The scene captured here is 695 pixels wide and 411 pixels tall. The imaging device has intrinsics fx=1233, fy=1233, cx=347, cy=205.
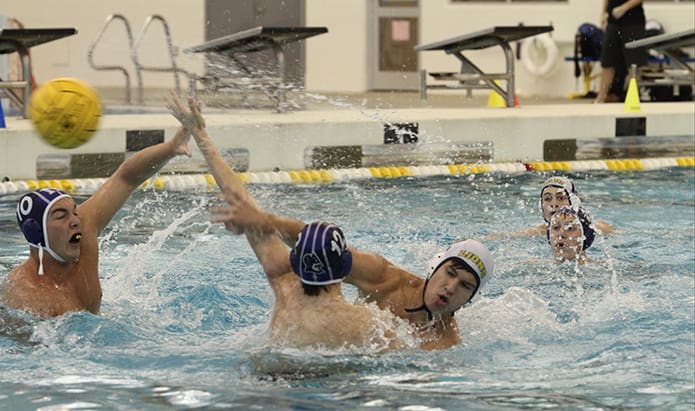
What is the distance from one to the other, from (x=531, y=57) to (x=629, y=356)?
11713 millimetres

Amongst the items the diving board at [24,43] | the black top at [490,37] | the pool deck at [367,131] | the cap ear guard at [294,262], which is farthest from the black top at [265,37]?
the cap ear guard at [294,262]

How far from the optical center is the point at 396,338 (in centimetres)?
385

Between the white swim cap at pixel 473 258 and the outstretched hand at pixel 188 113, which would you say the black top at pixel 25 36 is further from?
the white swim cap at pixel 473 258

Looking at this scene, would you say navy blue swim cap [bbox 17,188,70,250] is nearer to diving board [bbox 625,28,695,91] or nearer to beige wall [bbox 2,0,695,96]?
diving board [bbox 625,28,695,91]

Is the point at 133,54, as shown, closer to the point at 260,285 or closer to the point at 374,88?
the point at 374,88

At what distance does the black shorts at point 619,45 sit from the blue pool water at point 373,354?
16.4ft

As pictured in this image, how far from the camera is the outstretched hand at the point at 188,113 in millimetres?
3926

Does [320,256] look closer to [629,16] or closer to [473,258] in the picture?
[473,258]

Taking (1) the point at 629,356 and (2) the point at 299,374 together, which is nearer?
(2) the point at 299,374

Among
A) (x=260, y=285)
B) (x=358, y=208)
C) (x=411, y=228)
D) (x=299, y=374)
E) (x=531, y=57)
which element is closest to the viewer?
(x=299, y=374)

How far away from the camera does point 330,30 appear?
16422 millimetres

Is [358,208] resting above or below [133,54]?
below

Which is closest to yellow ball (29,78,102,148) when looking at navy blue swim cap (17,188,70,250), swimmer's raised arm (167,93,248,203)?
navy blue swim cap (17,188,70,250)

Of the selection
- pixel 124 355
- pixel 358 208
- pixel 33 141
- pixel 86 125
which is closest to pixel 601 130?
pixel 358 208
